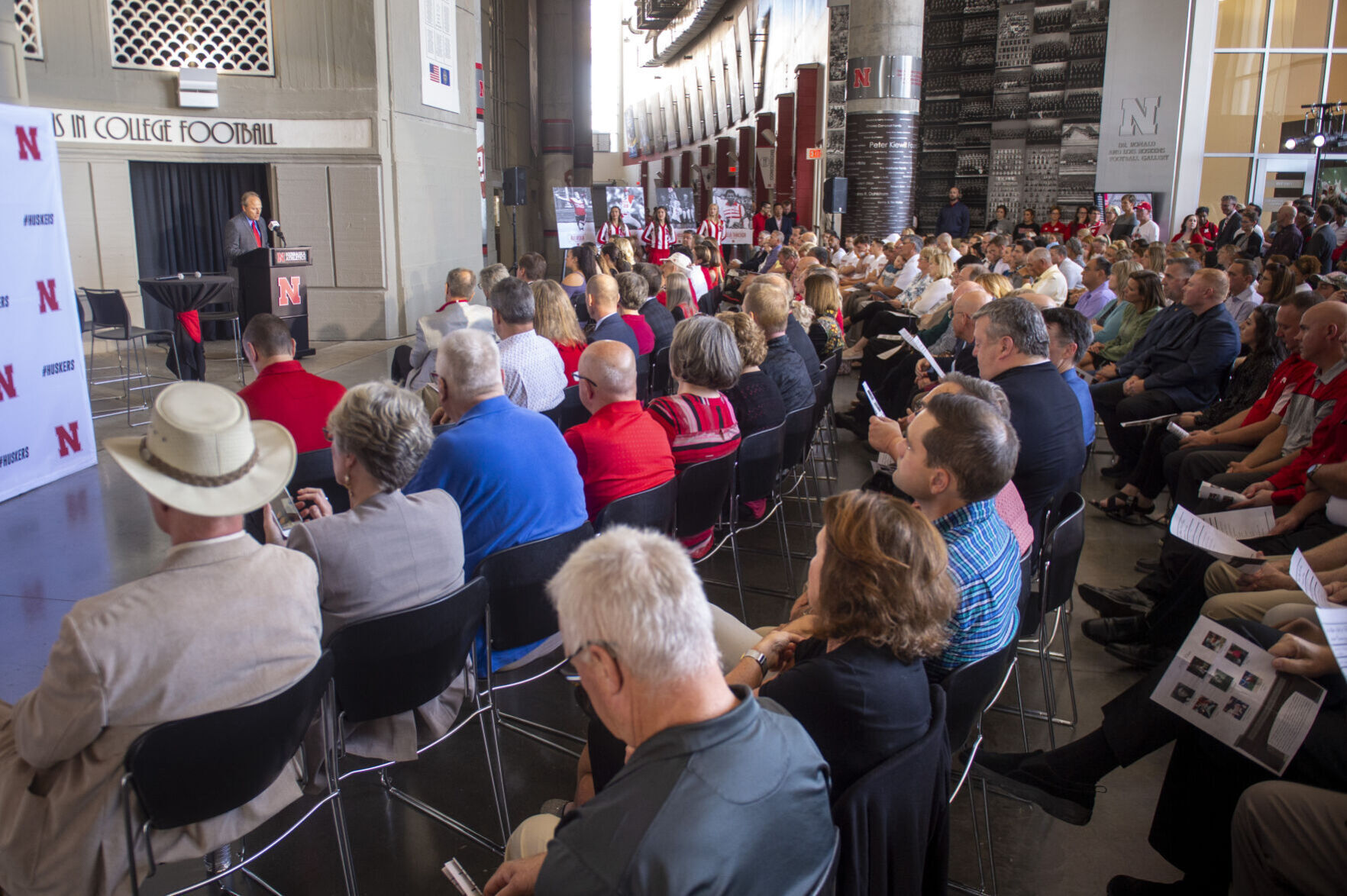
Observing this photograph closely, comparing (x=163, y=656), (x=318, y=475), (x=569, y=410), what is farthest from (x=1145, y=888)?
(x=569, y=410)

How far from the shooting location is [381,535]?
200cm

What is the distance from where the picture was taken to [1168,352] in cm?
503

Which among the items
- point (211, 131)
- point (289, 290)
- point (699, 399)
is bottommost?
point (699, 399)

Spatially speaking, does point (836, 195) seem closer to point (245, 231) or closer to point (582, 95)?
point (245, 231)

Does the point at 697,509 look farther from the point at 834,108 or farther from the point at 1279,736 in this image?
the point at 834,108

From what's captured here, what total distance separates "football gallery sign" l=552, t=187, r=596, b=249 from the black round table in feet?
18.7

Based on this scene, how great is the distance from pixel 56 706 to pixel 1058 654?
311 centimetres

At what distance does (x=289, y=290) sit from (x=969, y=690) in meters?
8.14

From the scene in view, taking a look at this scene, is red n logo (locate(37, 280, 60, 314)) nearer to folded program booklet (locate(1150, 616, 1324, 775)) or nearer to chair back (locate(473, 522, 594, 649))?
chair back (locate(473, 522, 594, 649))

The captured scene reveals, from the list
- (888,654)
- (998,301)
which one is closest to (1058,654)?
(998,301)

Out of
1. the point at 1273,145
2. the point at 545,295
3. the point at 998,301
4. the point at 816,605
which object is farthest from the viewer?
the point at 1273,145

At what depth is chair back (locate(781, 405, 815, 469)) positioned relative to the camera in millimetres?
3891

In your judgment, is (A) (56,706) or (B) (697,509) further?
(B) (697,509)

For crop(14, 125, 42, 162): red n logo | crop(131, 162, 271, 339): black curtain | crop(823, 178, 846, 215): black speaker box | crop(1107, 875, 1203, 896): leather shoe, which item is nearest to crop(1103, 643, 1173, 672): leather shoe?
crop(1107, 875, 1203, 896): leather shoe
